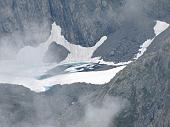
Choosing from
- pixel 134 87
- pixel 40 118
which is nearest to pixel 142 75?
pixel 134 87

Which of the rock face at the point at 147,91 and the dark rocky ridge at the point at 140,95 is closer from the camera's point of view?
the rock face at the point at 147,91

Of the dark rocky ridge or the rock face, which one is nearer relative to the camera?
the rock face

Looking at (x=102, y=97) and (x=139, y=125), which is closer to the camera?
(x=139, y=125)

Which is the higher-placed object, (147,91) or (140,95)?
(147,91)

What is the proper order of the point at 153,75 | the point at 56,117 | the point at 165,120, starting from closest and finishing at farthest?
the point at 165,120 < the point at 153,75 < the point at 56,117

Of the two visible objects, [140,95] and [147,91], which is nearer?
[147,91]

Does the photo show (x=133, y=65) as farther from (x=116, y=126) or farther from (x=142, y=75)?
(x=116, y=126)

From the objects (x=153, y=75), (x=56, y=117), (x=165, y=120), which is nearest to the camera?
(x=165, y=120)

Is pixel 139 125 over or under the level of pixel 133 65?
under
